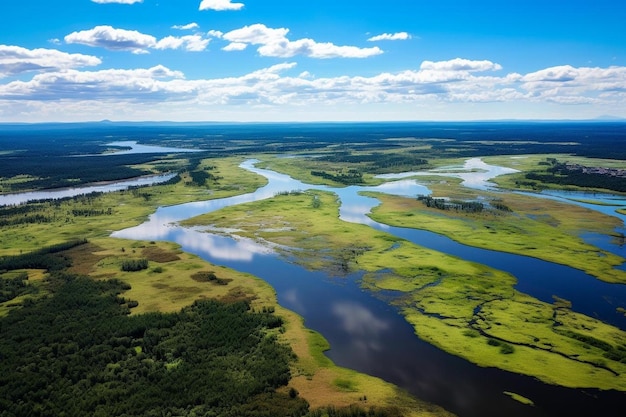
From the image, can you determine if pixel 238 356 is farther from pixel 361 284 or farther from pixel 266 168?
pixel 266 168

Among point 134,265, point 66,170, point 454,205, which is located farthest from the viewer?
point 66,170

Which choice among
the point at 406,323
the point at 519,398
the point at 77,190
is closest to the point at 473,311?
the point at 406,323

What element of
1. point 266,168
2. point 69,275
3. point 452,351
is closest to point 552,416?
point 452,351

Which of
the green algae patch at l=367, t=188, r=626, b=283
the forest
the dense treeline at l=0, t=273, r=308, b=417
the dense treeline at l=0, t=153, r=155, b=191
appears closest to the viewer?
the forest

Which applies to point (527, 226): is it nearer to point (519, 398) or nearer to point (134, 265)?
point (519, 398)

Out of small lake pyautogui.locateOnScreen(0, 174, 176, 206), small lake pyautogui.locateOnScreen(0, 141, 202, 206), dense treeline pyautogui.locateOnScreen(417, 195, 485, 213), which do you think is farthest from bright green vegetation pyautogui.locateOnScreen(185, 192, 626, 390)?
small lake pyautogui.locateOnScreen(0, 141, 202, 206)

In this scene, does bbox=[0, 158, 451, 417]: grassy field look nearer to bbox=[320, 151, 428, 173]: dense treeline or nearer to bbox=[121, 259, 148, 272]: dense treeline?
bbox=[121, 259, 148, 272]: dense treeline

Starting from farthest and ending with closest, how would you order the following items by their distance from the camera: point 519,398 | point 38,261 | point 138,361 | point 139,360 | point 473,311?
1. point 38,261
2. point 473,311
3. point 139,360
4. point 138,361
5. point 519,398
